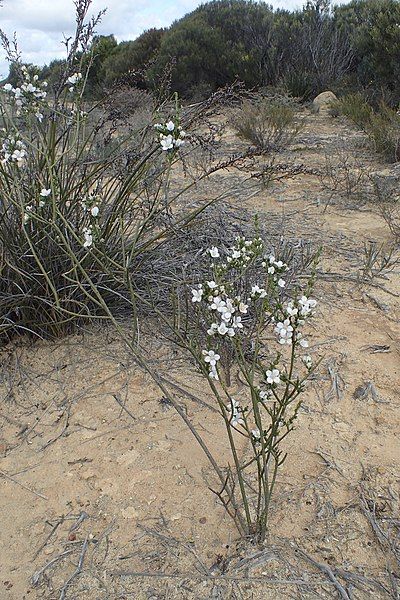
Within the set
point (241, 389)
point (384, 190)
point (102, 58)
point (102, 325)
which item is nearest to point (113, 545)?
point (241, 389)

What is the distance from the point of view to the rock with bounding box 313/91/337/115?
899 cm

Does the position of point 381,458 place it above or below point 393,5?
below

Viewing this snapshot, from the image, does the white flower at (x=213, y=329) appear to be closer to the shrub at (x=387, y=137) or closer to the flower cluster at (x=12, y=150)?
the flower cluster at (x=12, y=150)

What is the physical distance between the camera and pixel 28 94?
2.74 metres

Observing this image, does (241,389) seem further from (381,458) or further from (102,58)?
(102,58)

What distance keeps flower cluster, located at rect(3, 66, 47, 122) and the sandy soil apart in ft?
3.57

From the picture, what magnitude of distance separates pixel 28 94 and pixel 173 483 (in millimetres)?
1827

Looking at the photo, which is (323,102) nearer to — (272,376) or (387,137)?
(387,137)

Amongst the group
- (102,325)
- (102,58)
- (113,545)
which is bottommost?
(113,545)

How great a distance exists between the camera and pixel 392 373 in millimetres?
2654

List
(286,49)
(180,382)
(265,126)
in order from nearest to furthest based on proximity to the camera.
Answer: (180,382) < (265,126) < (286,49)

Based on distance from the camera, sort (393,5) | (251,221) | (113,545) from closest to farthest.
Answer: (113,545), (251,221), (393,5)

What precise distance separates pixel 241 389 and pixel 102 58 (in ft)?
42.3

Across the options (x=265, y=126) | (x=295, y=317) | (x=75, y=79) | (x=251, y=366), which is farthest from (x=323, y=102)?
(x=295, y=317)
